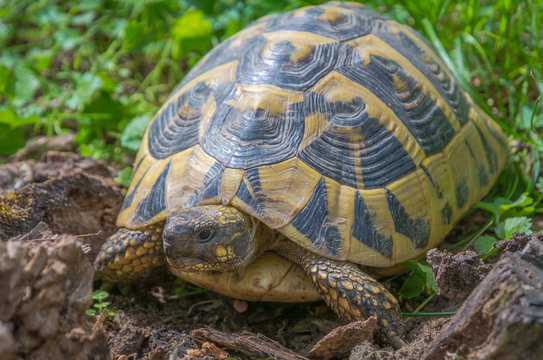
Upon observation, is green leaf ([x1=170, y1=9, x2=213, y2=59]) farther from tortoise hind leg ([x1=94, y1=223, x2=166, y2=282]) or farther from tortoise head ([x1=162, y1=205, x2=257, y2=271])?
tortoise head ([x1=162, y1=205, x2=257, y2=271])

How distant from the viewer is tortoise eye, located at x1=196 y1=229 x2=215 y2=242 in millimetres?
2109

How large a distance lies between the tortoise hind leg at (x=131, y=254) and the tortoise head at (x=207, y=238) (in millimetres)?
381

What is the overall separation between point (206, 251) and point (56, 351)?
73cm

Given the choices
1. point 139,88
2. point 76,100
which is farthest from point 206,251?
point 139,88

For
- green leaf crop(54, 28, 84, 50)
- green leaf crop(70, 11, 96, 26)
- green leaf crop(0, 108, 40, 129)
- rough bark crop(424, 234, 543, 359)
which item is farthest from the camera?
green leaf crop(70, 11, 96, 26)

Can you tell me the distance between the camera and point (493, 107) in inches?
140

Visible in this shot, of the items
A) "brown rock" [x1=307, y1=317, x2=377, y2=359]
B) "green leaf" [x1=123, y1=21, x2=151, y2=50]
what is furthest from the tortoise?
"green leaf" [x1=123, y1=21, x2=151, y2=50]

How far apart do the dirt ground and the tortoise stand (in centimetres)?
17

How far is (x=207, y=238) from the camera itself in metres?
2.13

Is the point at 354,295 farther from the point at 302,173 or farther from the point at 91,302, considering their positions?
the point at 91,302

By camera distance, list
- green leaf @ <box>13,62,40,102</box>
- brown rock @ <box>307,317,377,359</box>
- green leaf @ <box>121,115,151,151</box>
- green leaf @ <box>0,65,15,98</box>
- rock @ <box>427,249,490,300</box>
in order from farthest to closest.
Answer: green leaf @ <box>13,62,40,102</box> → green leaf @ <box>0,65,15,98</box> → green leaf @ <box>121,115,151,151</box> → brown rock @ <box>307,317,377,359</box> → rock @ <box>427,249,490,300</box>

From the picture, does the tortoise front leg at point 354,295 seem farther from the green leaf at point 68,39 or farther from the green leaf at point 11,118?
the green leaf at point 68,39

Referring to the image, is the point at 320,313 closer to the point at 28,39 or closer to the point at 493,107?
the point at 493,107

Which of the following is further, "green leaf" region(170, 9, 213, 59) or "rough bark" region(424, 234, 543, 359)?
"green leaf" region(170, 9, 213, 59)
